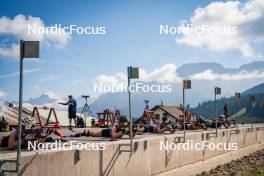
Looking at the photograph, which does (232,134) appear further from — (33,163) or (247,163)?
(33,163)

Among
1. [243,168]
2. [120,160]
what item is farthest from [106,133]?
[243,168]

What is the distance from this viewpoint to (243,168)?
83.1ft

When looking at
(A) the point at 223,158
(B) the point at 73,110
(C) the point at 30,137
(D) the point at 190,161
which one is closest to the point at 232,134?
(A) the point at 223,158

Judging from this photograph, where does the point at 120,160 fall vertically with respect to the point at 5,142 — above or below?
below

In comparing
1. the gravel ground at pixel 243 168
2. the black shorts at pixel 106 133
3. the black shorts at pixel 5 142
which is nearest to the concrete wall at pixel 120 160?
the gravel ground at pixel 243 168

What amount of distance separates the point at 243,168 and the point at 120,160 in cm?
1440

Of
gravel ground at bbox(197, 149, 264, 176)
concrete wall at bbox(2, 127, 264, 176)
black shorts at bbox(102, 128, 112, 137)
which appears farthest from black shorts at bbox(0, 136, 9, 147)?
gravel ground at bbox(197, 149, 264, 176)

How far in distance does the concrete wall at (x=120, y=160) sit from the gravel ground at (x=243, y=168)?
723 millimetres

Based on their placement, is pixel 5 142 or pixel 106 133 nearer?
pixel 5 142

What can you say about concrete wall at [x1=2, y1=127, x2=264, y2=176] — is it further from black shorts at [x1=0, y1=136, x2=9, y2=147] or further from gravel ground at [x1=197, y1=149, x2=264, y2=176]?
black shorts at [x1=0, y1=136, x2=9, y2=147]

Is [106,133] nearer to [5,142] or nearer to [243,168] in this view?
[5,142]

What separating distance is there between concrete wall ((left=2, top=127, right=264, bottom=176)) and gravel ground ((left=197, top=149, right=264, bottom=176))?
2.37 ft

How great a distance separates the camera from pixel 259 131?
116ft

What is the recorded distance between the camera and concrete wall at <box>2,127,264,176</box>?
385 inches
